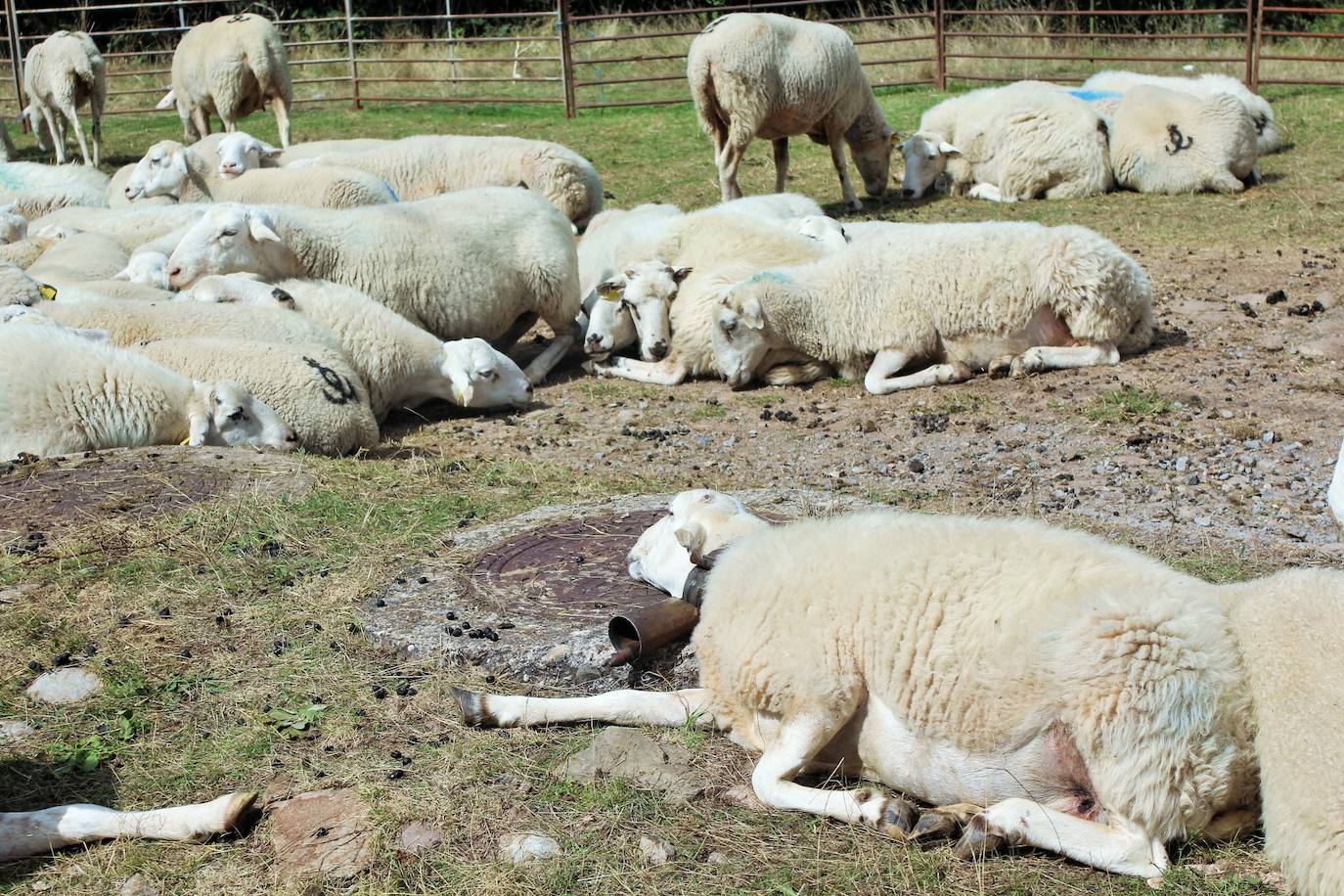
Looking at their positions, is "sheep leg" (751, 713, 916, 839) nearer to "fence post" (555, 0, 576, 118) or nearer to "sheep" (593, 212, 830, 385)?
"sheep" (593, 212, 830, 385)

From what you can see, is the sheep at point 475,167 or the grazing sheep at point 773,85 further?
the grazing sheep at point 773,85

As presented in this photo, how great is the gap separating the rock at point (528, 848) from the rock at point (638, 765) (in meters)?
0.26

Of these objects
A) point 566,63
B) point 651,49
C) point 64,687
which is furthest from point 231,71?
point 64,687

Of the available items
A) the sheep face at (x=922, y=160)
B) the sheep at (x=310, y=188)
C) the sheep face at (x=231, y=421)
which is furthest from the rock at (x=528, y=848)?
the sheep face at (x=922, y=160)

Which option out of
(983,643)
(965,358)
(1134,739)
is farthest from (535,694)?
(965,358)

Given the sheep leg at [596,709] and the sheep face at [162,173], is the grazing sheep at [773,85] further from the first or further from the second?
the sheep leg at [596,709]

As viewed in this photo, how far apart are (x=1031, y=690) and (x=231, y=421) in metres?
4.51

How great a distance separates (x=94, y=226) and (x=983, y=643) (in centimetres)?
880

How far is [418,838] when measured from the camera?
327cm

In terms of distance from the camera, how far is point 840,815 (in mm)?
3219

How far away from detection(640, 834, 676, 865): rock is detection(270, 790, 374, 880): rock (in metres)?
0.64

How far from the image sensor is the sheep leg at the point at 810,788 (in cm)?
319

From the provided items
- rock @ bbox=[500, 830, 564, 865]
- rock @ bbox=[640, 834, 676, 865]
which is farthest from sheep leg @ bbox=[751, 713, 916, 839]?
rock @ bbox=[500, 830, 564, 865]

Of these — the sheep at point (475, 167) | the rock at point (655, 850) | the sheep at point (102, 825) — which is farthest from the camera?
the sheep at point (475, 167)
